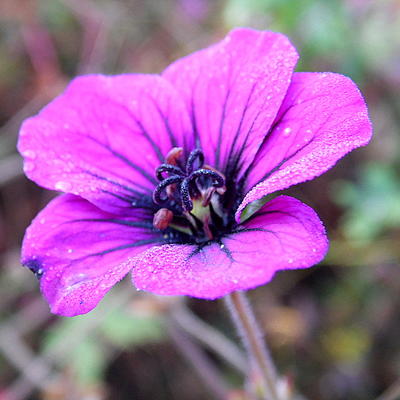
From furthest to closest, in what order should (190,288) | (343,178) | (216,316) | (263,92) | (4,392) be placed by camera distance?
(343,178) → (216,316) → (4,392) → (263,92) → (190,288)

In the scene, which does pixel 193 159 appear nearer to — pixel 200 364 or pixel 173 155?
pixel 173 155

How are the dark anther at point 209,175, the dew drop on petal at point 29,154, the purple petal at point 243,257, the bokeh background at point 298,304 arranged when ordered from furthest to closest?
the bokeh background at point 298,304, the dew drop on petal at point 29,154, the dark anther at point 209,175, the purple petal at point 243,257

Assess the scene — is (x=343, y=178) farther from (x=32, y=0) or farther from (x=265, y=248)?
(x=32, y=0)

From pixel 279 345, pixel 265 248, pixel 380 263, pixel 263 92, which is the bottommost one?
pixel 279 345

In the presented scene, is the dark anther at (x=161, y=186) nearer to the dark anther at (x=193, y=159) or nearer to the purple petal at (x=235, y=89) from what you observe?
the dark anther at (x=193, y=159)

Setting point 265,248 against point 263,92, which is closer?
point 265,248

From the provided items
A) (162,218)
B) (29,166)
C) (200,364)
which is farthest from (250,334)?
(200,364)

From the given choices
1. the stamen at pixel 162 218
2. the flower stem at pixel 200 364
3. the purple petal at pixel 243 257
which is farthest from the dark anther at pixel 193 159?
the flower stem at pixel 200 364

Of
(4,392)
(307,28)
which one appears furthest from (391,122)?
(4,392)
